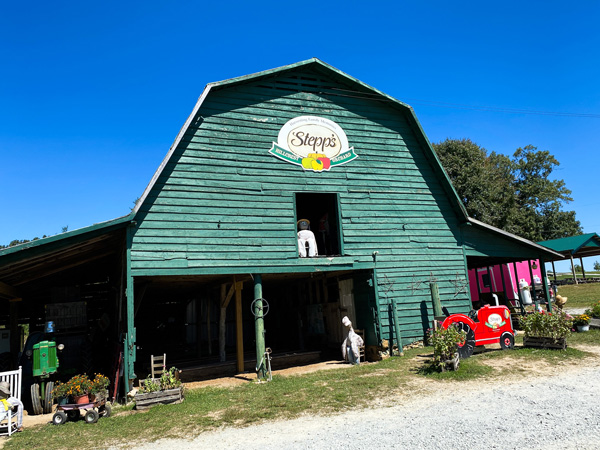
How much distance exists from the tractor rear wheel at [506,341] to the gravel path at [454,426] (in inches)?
132

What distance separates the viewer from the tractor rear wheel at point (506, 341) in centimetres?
1166

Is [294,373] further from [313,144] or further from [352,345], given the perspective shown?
[313,144]

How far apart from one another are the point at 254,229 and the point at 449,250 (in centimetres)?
681

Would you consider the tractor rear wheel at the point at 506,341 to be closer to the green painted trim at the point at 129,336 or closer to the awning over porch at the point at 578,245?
the green painted trim at the point at 129,336

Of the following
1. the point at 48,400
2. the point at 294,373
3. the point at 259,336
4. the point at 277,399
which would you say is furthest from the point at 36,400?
the point at 294,373

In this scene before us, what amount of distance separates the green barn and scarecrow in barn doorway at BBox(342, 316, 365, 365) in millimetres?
608

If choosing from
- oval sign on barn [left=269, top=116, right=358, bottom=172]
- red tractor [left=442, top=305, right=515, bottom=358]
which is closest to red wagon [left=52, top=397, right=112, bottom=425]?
oval sign on barn [left=269, top=116, right=358, bottom=172]

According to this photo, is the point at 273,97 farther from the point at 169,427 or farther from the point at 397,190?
the point at 169,427

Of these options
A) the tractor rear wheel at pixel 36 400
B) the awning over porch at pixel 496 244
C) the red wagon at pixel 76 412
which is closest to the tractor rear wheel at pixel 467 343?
the awning over porch at pixel 496 244

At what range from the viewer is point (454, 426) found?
20.6 ft

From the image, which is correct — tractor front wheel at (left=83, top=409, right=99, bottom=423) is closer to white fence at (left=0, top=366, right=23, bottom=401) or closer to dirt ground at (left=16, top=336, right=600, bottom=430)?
dirt ground at (left=16, top=336, right=600, bottom=430)

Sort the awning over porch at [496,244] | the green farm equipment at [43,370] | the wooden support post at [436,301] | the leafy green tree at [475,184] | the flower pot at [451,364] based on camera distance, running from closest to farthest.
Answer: the green farm equipment at [43,370] → the flower pot at [451,364] → the wooden support post at [436,301] → the awning over porch at [496,244] → the leafy green tree at [475,184]

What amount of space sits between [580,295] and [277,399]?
2351 centimetres

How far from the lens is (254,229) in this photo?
12.1m
